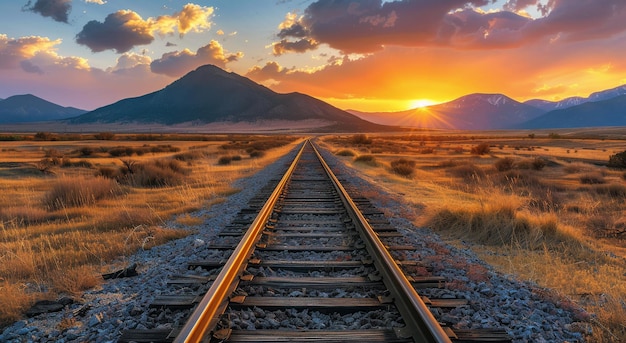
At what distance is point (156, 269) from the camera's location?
5.67 m

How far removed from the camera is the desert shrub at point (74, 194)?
12023mm

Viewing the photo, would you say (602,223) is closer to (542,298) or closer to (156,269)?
(542,298)

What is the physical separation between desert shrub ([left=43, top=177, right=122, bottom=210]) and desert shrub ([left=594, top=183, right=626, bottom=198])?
1883 centimetres

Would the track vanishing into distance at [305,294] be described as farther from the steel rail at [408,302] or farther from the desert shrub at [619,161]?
the desert shrub at [619,161]

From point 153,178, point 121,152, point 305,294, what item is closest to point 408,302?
point 305,294

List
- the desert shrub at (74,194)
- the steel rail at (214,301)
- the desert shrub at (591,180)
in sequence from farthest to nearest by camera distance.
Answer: the desert shrub at (591,180) < the desert shrub at (74,194) < the steel rail at (214,301)

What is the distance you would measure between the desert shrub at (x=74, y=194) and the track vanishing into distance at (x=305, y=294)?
23.7 ft

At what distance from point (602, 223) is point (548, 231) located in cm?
395

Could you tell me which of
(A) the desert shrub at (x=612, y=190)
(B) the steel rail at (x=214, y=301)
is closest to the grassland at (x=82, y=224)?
(B) the steel rail at (x=214, y=301)

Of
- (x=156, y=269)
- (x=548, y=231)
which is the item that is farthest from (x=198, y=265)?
(x=548, y=231)

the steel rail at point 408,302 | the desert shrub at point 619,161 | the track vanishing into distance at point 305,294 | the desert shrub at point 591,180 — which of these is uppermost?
the steel rail at point 408,302

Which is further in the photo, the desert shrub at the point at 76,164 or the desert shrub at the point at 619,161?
the desert shrub at the point at 619,161

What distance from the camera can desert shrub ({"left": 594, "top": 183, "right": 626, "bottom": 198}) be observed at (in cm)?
1608

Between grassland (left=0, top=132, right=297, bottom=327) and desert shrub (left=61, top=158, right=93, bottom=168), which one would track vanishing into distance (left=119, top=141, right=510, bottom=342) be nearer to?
grassland (left=0, top=132, right=297, bottom=327)
